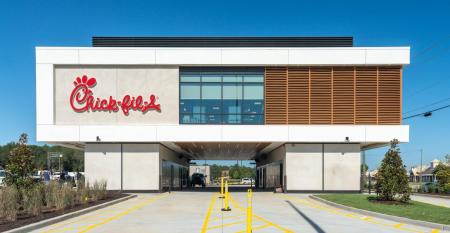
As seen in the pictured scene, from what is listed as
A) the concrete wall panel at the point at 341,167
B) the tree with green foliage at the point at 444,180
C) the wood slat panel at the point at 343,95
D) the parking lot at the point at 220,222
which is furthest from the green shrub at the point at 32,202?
the tree with green foliage at the point at 444,180

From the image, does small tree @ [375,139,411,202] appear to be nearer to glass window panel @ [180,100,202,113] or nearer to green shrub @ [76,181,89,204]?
glass window panel @ [180,100,202,113]

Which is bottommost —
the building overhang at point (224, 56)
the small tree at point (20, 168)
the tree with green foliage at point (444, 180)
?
the tree with green foliage at point (444, 180)

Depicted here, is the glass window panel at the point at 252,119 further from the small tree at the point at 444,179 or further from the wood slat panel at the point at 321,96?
the small tree at the point at 444,179

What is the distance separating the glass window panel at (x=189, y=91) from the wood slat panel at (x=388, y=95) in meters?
12.7

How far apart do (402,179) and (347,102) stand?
377 inches

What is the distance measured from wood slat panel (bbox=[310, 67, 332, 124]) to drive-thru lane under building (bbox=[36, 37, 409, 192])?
0.07 metres

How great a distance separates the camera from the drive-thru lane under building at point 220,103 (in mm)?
28531

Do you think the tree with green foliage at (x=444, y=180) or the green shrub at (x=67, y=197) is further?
the tree with green foliage at (x=444, y=180)

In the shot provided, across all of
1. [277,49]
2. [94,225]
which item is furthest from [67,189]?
[277,49]

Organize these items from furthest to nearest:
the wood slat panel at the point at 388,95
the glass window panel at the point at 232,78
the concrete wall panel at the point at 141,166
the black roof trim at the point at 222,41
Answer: the black roof trim at the point at 222,41 < the concrete wall panel at the point at 141,166 < the glass window panel at the point at 232,78 < the wood slat panel at the point at 388,95

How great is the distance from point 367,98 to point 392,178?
968cm

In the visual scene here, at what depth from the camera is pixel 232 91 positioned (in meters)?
29.3

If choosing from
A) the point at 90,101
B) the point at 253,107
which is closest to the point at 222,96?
the point at 253,107

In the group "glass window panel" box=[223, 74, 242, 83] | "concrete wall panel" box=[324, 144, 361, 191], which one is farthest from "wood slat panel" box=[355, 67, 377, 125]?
"glass window panel" box=[223, 74, 242, 83]
